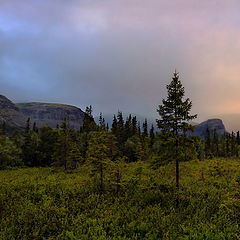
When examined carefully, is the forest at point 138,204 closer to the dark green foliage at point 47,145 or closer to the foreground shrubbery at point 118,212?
the foreground shrubbery at point 118,212

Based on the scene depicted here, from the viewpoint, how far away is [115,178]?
92.2 ft

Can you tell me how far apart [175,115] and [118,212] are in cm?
968

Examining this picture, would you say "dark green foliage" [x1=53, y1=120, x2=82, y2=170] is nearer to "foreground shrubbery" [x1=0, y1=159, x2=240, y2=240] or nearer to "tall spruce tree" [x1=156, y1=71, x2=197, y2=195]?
"foreground shrubbery" [x1=0, y1=159, x2=240, y2=240]

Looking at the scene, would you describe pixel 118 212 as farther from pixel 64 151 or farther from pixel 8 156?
pixel 8 156

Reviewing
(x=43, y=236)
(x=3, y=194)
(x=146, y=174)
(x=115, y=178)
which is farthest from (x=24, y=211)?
(x=146, y=174)

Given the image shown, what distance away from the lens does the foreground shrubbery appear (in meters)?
16.7

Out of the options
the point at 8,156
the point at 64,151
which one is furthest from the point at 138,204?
the point at 8,156

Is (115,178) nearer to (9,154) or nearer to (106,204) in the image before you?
(106,204)

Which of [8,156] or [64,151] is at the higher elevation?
[64,151]

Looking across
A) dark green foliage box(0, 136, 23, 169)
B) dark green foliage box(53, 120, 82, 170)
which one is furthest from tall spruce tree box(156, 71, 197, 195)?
dark green foliage box(0, 136, 23, 169)

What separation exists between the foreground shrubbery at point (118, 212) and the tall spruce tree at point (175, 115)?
390cm

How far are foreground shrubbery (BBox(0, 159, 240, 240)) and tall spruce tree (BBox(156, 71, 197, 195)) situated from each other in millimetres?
3895

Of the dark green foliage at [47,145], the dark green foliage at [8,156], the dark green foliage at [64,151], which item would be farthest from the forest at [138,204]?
the dark green foliage at [47,145]

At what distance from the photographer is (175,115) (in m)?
23.0
